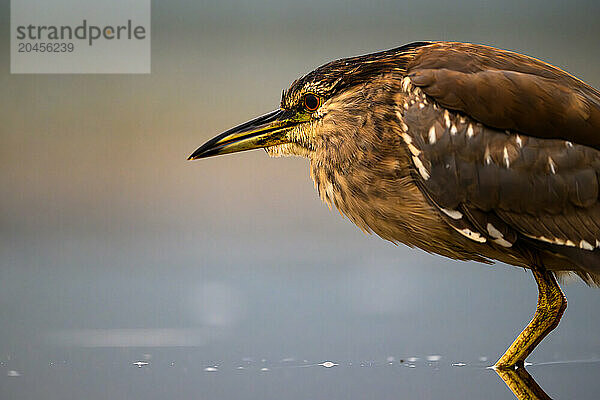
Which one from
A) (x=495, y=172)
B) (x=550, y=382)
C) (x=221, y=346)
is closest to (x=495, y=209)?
(x=495, y=172)

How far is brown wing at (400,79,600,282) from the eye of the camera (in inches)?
57.4

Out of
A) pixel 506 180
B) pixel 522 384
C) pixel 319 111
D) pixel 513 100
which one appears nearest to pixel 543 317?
pixel 522 384

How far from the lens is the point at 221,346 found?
2076mm

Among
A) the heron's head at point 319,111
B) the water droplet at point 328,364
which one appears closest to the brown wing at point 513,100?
the heron's head at point 319,111

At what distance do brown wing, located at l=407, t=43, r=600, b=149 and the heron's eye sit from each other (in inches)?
8.2

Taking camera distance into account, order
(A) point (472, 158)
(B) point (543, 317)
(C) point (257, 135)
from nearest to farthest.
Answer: (A) point (472, 158)
(B) point (543, 317)
(C) point (257, 135)

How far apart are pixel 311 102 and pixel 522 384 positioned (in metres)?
0.69

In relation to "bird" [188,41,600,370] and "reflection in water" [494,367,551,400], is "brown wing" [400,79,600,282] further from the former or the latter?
"reflection in water" [494,367,551,400]

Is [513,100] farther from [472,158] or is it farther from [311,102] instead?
[311,102]

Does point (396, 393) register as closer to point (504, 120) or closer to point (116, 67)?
point (504, 120)

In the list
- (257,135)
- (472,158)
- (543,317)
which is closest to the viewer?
(472,158)

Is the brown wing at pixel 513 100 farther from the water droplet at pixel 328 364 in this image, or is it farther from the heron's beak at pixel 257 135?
the water droplet at pixel 328 364

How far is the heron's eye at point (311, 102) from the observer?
1630mm

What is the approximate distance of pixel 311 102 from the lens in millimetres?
1636
